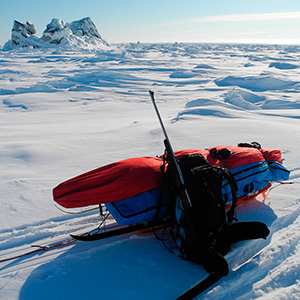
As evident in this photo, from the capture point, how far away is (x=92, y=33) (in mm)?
53219

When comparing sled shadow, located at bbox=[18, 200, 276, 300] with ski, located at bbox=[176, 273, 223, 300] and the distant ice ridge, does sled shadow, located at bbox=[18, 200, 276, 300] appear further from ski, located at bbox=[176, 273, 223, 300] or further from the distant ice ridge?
the distant ice ridge

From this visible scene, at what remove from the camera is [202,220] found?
1.68m

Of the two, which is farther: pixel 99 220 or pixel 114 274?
pixel 99 220

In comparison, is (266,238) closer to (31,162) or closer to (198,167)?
(198,167)

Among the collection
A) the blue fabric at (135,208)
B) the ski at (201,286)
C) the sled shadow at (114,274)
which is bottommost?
the sled shadow at (114,274)

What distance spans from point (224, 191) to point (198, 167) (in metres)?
0.36

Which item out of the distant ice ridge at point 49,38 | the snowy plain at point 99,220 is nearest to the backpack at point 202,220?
the snowy plain at point 99,220

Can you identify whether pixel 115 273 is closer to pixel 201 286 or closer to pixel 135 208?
pixel 135 208

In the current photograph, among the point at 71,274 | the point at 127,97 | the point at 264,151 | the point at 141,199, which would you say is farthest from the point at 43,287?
the point at 127,97

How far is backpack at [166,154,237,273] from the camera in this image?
1649 millimetres

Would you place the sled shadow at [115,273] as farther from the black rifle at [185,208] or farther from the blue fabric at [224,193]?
the blue fabric at [224,193]

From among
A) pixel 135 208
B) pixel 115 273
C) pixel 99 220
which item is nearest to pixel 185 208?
pixel 135 208

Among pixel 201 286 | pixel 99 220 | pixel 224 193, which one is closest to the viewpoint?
pixel 201 286

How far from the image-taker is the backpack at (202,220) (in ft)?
5.41
